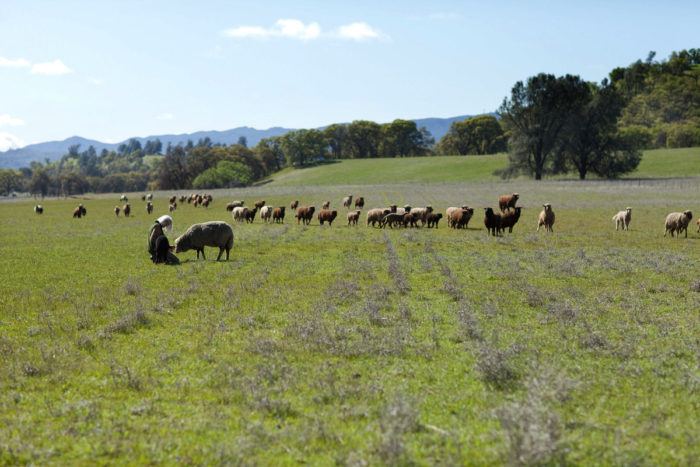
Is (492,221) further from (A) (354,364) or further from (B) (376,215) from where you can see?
(A) (354,364)

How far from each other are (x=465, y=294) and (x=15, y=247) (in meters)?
23.8

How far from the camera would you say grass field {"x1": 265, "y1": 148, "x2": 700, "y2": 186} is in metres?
94.9

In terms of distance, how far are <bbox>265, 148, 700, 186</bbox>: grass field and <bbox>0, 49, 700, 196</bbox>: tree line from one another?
7172 millimetres

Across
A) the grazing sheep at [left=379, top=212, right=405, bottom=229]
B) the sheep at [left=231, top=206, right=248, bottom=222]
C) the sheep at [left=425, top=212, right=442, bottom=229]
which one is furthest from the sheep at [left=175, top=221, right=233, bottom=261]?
the sheep at [left=231, top=206, right=248, bottom=222]

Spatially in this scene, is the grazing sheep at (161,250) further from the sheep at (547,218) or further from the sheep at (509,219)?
the sheep at (547,218)

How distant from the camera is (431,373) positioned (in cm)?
747

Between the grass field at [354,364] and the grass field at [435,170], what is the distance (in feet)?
293

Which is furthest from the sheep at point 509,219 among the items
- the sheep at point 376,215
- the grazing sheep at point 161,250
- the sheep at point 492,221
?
the grazing sheep at point 161,250

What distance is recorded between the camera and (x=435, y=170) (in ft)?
390

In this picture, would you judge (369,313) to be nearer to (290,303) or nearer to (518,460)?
(290,303)

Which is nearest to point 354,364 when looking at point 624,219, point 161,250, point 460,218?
point 161,250

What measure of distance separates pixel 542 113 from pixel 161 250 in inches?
3177

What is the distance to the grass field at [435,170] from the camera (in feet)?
311

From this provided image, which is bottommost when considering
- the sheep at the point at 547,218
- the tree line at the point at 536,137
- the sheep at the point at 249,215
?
the sheep at the point at 547,218
